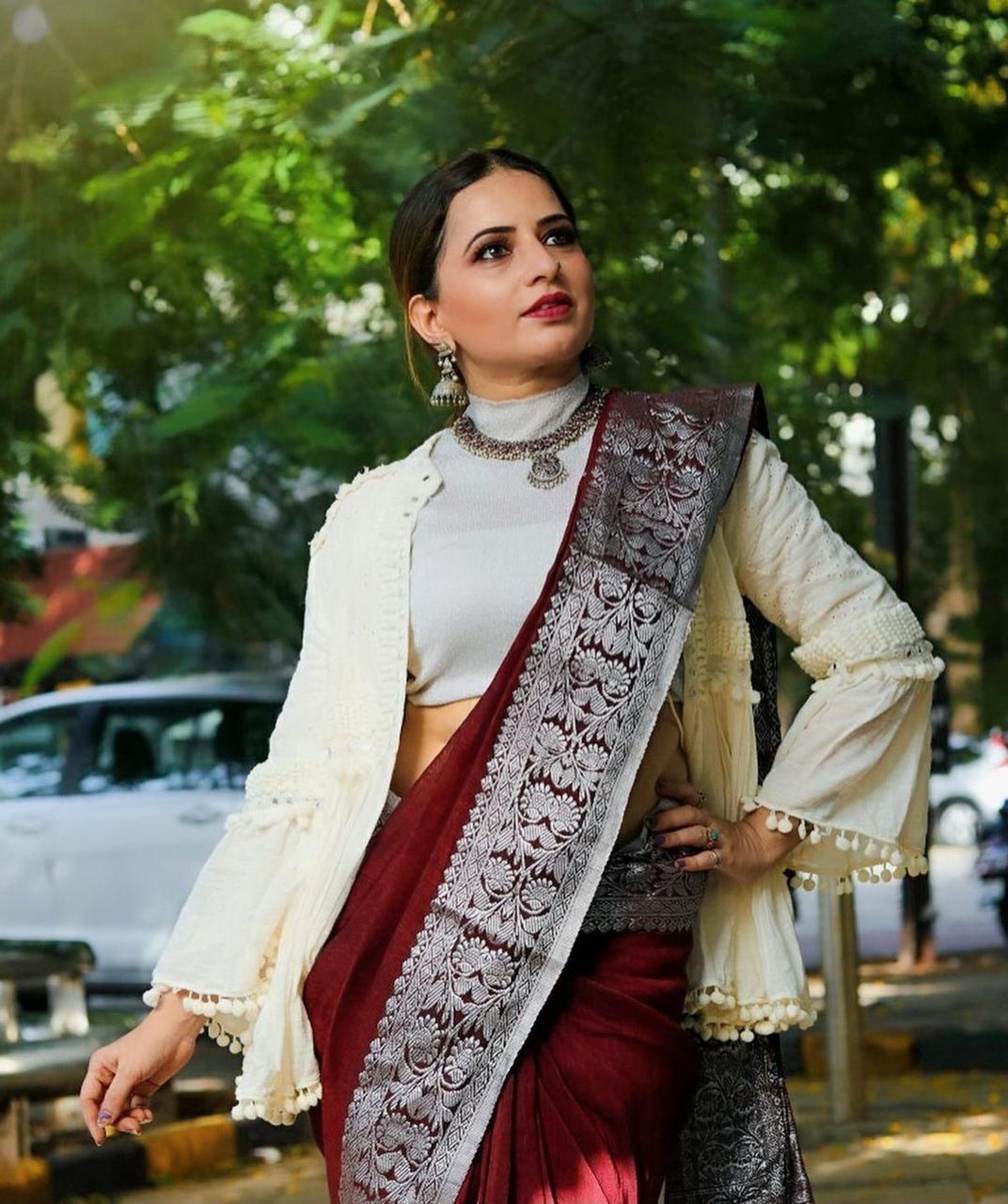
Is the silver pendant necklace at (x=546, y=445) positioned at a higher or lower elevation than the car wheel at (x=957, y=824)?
higher

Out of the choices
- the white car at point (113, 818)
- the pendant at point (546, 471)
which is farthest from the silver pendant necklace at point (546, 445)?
the white car at point (113, 818)

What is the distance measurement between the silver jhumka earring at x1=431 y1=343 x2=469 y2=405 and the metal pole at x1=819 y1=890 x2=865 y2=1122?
4423 mm

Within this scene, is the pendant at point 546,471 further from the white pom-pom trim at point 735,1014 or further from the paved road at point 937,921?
the paved road at point 937,921

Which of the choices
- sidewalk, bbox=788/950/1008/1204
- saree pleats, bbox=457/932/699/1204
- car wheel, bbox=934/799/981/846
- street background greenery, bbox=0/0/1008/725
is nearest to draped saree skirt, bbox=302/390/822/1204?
saree pleats, bbox=457/932/699/1204

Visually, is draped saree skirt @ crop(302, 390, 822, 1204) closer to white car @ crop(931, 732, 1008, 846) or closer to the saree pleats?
the saree pleats

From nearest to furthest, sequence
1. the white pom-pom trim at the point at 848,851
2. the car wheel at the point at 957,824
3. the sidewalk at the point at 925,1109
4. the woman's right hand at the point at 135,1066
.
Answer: the woman's right hand at the point at 135,1066 < the white pom-pom trim at the point at 848,851 < the sidewalk at the point at 925,1109 < the car wheel at the point at 957,824

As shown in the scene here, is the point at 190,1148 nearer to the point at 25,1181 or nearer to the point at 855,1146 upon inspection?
the point at 25,1181

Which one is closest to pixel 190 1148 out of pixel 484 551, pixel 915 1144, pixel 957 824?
pixel 915 1144

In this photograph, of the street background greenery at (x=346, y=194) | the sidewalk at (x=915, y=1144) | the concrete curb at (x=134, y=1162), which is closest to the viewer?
the street background greenery at (x=346, y=194)

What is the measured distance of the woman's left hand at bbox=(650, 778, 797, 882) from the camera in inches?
104

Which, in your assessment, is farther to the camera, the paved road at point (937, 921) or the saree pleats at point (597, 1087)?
the paved road at point (937, 921)

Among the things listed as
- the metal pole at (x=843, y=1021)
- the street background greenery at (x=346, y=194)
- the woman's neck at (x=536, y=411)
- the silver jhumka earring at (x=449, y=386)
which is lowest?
the metal pole at (x=843, y=1021)

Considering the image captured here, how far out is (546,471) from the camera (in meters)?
2.74

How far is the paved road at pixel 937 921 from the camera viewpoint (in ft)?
46.7
